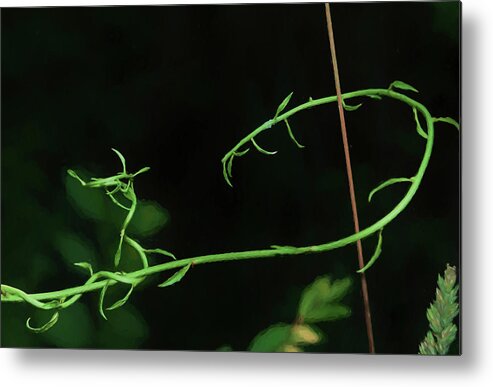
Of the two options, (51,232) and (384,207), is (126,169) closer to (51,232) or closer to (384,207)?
(51,232)

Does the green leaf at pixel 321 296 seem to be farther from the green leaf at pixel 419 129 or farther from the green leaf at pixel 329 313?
the green leaf at pixel 419 129

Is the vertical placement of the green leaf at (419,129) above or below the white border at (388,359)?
above

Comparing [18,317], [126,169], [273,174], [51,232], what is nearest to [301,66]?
[273,174]

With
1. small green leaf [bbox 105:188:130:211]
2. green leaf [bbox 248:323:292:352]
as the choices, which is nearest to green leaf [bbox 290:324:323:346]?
green leaf [bbox 248:323:292:352]

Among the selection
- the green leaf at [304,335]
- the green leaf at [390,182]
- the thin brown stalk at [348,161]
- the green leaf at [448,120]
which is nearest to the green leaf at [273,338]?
the green leaf at [304,335]

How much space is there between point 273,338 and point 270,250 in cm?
12

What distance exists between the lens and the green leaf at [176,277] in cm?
132

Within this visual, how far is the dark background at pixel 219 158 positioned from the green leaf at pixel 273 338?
0.04 feet

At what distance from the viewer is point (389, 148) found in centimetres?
129

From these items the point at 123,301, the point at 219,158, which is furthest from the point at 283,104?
the point at 123,301

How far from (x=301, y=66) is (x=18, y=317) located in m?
0.52

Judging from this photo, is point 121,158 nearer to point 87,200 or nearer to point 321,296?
point 87,200

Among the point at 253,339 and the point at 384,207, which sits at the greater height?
the point at 384,207

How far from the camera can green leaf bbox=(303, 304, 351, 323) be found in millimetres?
1300
